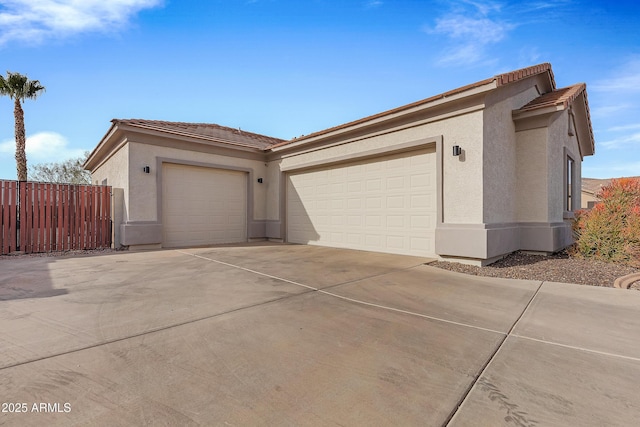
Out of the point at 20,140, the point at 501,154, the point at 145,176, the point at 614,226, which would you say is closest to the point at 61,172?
the point at 20,140

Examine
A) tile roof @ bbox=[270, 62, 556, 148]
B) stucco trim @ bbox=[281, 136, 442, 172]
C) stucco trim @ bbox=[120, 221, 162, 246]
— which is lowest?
stucco trim @ bbox=[120, 221, 162, 246]

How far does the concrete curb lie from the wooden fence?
1294 cm

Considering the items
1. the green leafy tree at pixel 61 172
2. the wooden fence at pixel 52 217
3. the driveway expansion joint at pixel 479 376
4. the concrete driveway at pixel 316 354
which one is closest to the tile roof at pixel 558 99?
the concrete driveway at pixel 316 354

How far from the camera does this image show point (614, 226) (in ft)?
21.0

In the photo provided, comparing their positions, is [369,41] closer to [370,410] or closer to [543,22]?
[543,22]

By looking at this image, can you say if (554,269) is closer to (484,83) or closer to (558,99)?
(484,83)

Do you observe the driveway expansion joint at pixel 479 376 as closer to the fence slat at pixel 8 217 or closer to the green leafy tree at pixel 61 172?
the fence slat at pixel 8 217

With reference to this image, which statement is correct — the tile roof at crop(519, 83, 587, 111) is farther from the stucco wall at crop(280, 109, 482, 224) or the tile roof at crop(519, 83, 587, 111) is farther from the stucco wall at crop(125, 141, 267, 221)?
the stucco wall at crop(125, 141, 267, 221)

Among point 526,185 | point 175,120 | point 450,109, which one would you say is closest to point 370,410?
point 450,109

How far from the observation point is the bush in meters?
6.10

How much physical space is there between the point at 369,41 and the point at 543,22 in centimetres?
499

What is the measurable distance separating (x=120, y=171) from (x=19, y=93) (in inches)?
468

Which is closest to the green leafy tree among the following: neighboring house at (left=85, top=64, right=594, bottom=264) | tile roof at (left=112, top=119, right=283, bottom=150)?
tile roof at (left=112, top=119, right=283, bottom=150)

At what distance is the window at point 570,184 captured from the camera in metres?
9.61
